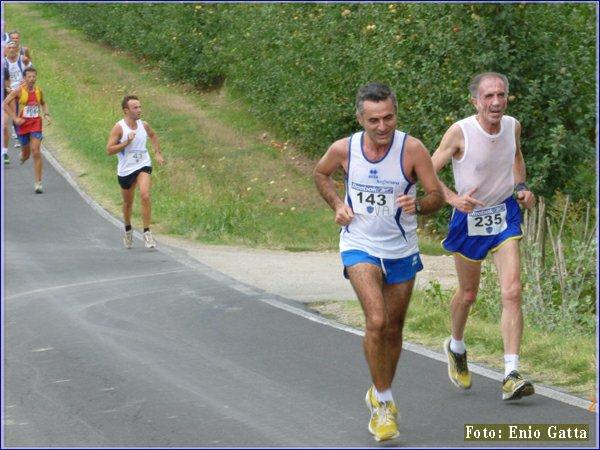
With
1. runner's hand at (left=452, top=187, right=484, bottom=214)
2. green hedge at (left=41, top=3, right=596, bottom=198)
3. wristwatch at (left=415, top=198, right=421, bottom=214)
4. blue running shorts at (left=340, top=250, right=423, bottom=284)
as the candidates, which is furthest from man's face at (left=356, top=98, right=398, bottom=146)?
green hedge at (left=41, top=3, right=596, bottom=198)

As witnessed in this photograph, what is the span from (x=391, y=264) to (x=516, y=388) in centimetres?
110

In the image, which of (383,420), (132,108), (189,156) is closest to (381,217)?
(383,420)

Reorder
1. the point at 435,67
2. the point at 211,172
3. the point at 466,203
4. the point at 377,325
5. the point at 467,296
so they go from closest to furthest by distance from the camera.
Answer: the point at 377,325 → the point at 466,203 → the point at 467,296 → the point at 435,67 → the point at 211,172

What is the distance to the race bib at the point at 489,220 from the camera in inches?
349

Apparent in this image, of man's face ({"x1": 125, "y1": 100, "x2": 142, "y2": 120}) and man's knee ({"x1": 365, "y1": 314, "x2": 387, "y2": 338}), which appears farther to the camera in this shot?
man's face ({"x1": 125, "y1": 100, "x2": 142, "y2": 120})

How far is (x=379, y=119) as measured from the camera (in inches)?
304

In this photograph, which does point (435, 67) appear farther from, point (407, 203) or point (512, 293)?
point (407, 203)

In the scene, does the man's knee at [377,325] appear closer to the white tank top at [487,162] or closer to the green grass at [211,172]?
the white tank top at [487,162]

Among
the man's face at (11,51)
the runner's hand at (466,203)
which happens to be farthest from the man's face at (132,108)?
the runner's hand at (466,203)

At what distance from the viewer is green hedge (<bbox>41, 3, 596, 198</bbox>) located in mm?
17500

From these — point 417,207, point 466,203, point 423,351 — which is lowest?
point 423,351

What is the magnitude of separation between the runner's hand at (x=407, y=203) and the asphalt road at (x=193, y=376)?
1255mm

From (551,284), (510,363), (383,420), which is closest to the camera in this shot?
(383,420)

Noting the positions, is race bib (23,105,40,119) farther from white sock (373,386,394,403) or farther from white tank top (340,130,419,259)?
white sock (373,386,394,403)
